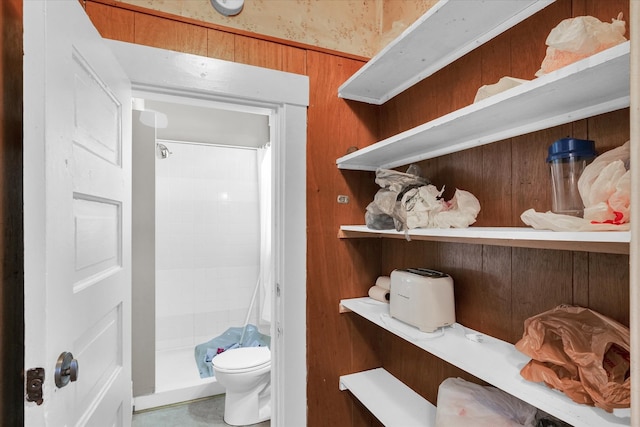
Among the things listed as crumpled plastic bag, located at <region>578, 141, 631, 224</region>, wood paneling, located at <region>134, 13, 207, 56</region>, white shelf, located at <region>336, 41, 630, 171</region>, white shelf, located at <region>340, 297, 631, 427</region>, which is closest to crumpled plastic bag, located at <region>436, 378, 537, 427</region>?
white shelf, located at <region>340, 297, 631, 427</region>

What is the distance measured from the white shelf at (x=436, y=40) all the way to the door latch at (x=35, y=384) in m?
1.31

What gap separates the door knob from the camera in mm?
703

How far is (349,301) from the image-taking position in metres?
1.52

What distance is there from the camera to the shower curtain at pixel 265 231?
3.06 metres

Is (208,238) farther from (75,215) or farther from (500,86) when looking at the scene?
(500,86)

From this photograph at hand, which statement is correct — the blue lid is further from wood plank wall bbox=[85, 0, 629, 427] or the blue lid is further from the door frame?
the door frame

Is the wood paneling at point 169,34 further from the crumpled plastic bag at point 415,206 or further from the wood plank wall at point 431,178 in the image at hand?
the crumpled plastic bag at point 415,206

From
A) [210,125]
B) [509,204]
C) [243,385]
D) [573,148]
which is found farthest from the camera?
[210,125]

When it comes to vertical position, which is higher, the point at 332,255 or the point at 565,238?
the point at 565,238

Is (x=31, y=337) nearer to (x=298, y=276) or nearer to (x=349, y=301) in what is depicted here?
(x=298, y=276)

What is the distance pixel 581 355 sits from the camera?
2.24ft

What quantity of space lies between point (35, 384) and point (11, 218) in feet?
1.60

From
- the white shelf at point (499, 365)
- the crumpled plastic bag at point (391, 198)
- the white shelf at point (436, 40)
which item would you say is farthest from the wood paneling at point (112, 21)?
the white shelf at point (499, 365)

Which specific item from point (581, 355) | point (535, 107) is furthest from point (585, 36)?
point (581, 355)
